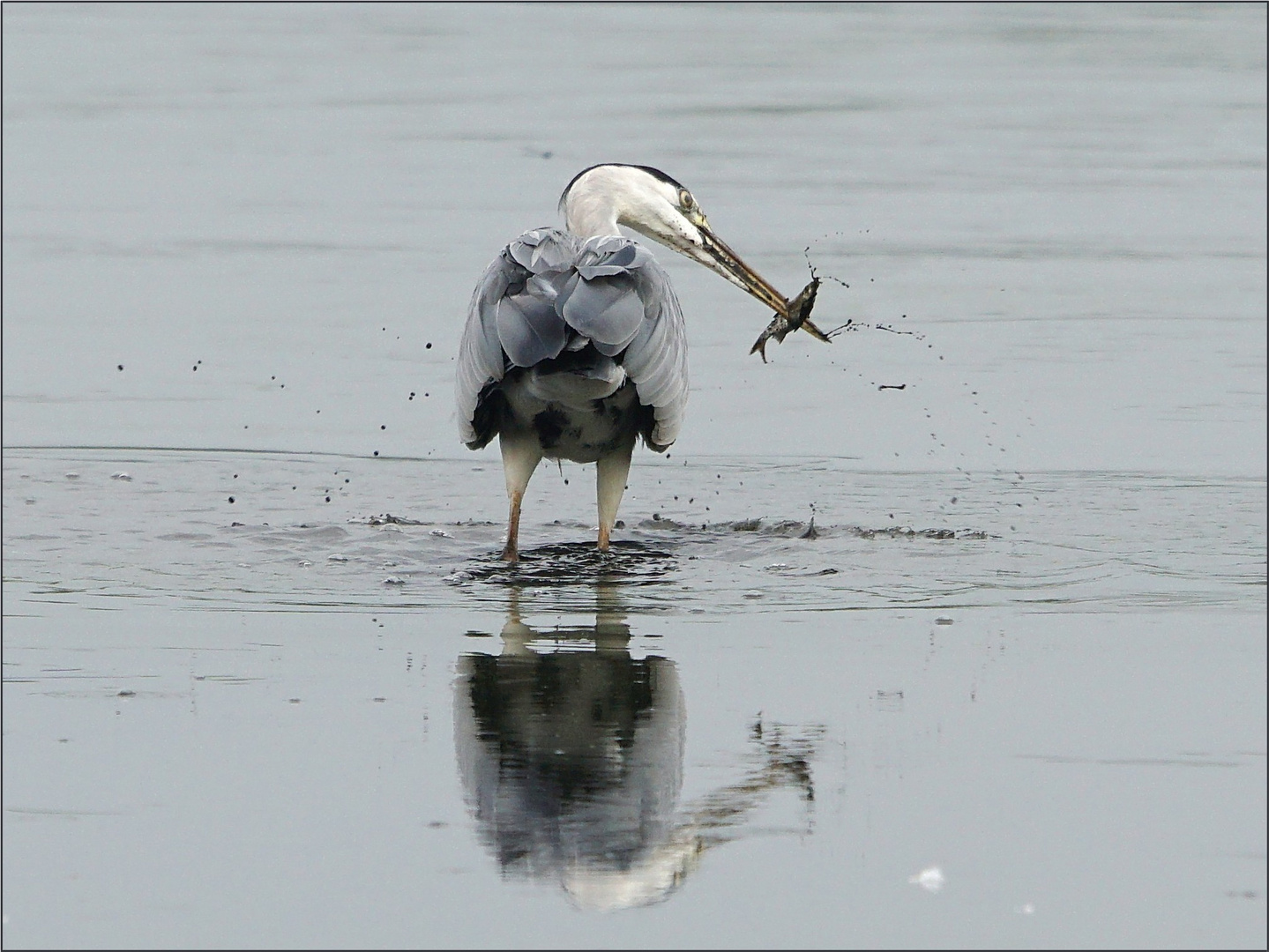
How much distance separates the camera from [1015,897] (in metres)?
4.87

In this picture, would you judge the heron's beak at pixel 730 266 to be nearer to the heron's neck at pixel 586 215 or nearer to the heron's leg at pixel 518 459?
the heron's neck at pixel 586 215

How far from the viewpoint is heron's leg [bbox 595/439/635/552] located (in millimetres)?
9242

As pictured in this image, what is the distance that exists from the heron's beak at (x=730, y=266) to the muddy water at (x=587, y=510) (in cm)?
77

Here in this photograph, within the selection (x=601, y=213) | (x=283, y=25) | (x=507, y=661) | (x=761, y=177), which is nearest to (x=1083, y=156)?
(x=761, y=177)

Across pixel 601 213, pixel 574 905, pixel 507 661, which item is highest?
pixel 601 213

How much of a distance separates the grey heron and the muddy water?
41 cm

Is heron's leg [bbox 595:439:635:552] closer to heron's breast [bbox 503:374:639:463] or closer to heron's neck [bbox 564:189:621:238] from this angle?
heron's breast [bbox 503:374:639:463]

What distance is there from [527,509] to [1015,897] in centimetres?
545

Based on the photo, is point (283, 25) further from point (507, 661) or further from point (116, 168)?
point (507, 661)

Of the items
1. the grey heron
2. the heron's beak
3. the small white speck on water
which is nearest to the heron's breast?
the grey heron

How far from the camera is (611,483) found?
9.27 metres

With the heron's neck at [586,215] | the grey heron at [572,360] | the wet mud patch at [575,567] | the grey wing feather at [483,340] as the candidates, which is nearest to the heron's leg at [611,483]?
the grey heron at [572,360]

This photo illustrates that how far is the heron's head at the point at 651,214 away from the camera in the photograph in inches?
397

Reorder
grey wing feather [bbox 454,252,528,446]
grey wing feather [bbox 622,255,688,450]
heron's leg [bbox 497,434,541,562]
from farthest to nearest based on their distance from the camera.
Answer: heron's leg [bbox 497,434,541,562], grey wing feather [bbox 622,255,688,450], grey wing feather [bbox 454,252,528,446]
